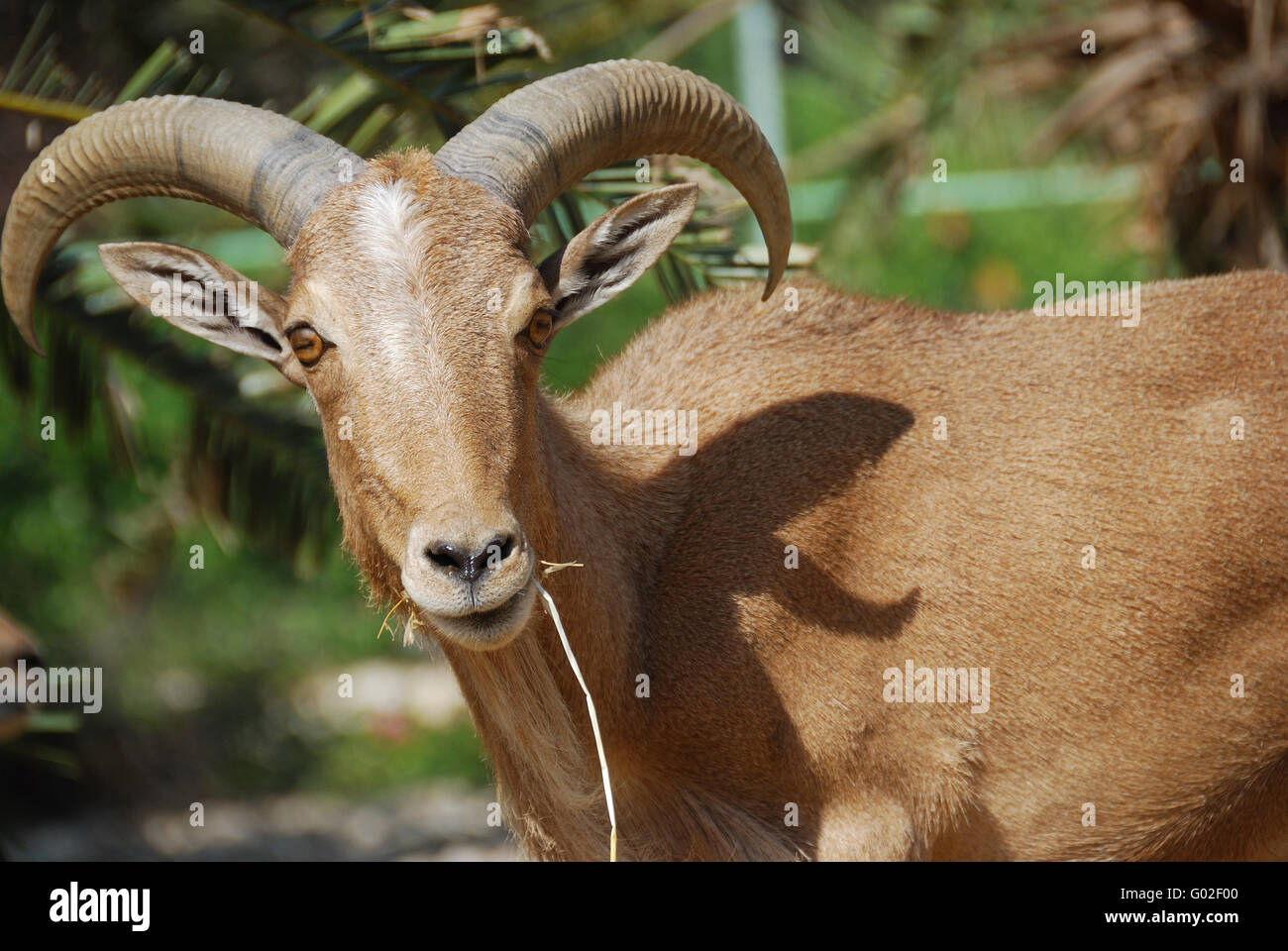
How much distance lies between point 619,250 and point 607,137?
461mm

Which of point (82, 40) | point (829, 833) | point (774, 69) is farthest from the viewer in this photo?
point (774, 69)

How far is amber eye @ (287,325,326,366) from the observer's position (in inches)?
207

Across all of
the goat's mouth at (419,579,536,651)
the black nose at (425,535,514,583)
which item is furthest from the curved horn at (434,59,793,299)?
the goat's mouth at (419,579,536,651)

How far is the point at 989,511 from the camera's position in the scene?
248 inches

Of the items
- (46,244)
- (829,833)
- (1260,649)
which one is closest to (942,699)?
(829,833)

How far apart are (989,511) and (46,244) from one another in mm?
4203

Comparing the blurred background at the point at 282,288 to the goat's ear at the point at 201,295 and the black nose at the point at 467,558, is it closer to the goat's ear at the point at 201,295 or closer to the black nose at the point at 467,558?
the goat's ear at the point at 201,295

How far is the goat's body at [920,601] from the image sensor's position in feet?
19.5

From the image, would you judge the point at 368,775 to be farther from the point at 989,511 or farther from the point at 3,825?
the point at 989,511

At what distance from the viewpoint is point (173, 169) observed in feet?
19.0

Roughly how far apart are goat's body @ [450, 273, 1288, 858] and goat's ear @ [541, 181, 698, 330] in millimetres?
553

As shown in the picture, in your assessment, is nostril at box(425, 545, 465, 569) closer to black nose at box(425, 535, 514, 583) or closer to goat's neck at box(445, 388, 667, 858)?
black nose at box(425, 535, 514, 583)

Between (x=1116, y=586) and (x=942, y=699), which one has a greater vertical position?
(x=1116, y=586)

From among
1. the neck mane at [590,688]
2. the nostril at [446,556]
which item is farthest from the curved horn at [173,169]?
the nostril at [446,556]
